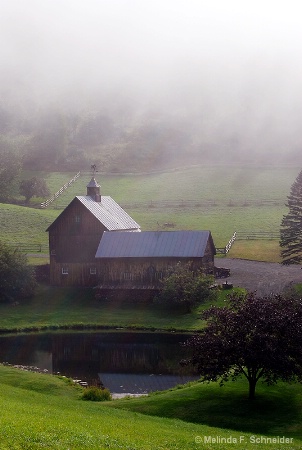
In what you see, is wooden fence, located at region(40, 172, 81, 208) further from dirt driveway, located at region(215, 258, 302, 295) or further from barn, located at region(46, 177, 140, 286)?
dirt driveway, located at region(215, 258, 302, 295)

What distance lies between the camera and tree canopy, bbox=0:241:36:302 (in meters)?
60.3

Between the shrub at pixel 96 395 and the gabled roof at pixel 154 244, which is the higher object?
the gabled roof at pixel 154 244

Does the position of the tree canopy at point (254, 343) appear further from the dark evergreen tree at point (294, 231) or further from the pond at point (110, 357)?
the dark evergreen tree at point (294, 231)

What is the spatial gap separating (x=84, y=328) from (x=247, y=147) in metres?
106

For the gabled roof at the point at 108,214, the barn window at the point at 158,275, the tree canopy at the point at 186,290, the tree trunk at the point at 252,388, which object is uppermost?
the gabled roof at the point at 108,214

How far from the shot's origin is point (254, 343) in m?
27.3

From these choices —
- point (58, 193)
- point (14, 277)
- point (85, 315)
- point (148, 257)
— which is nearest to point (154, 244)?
point (148, 257)

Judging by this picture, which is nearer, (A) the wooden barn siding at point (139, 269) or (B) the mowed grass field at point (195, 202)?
(A) the wooden barn siding at point (139, 269)

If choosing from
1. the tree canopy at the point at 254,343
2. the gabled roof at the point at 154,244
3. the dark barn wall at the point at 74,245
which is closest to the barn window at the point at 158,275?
the gabled roof at the point at 154,244

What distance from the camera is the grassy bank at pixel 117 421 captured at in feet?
59.1

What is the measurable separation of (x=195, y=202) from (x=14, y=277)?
49.9m

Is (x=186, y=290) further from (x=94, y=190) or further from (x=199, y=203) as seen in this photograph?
(x=199, y=203)

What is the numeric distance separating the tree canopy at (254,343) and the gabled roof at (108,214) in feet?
130

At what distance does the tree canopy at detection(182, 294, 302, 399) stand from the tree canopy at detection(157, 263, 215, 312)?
26.5m
